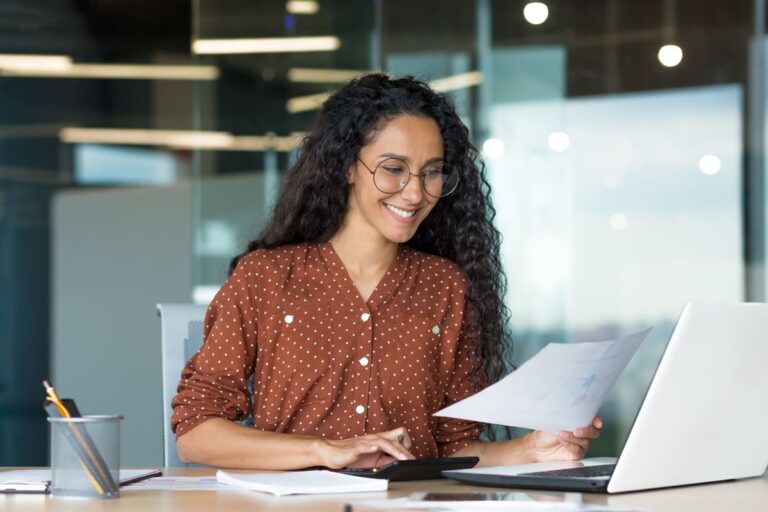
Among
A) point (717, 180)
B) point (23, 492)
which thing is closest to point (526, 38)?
point (717, 180)

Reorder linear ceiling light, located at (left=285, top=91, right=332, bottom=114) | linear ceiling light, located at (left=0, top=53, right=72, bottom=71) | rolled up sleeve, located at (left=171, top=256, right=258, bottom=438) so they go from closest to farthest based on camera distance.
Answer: rolled up sleeve, located at (left=171, top=256, right=258, bottom=438)
linear ceiling light, located at (left=285, top=91, right=332, bottom=114)
linear ceiling light, located at (left=0, top=53, right=72, bottom=71)

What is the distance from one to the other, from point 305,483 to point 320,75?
338 centimetres

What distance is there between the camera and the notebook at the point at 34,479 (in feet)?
5.07

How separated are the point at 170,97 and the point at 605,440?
2.47m

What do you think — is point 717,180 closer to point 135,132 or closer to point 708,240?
point 708,240

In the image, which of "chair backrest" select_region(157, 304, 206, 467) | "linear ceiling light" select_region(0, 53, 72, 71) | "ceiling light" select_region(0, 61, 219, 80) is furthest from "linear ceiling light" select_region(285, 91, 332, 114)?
"chair backrest" select_region(157, 304, 206, 467)

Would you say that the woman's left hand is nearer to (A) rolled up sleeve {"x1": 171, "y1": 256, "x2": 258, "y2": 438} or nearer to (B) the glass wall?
(A) rolled up sleeve {"x1": 171, "y1": 256, "x2": 258, "y2": 438}

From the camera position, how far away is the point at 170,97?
5469 mm

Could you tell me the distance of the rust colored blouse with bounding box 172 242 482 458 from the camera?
2146 millimetres

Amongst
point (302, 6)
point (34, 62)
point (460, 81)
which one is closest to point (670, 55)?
point (460, 81)

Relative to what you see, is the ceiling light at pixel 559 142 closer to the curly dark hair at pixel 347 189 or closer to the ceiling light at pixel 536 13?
the ceiling light at pixel 536 13

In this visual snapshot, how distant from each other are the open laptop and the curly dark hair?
0.67 meters

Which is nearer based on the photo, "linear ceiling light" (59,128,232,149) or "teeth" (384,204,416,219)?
"teeth" (384,204,416,219)

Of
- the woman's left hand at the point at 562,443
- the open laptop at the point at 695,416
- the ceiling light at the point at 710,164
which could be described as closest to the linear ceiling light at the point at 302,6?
the ceiling light at the point at 710,164
